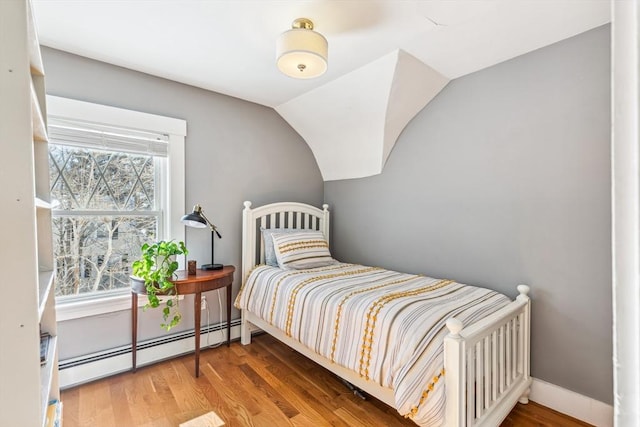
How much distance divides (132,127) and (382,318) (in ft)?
7.09

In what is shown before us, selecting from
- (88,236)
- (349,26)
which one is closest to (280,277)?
(88,236)

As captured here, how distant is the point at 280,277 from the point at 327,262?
2.05 ft

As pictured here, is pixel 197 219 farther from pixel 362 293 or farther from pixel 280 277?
pixel 362 293

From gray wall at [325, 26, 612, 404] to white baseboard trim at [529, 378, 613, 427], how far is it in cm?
4

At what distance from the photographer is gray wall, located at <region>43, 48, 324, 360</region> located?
212cm

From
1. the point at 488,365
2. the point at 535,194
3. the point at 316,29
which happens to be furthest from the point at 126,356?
the point at 535,194

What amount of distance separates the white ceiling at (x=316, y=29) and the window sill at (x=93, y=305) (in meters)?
1.67

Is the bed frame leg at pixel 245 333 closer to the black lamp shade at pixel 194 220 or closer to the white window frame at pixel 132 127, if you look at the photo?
the white window frame at pixel 132 127

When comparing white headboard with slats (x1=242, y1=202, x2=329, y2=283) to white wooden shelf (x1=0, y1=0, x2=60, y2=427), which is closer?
white wooden shelf (x1=0, y1=0, x2=60, y2=427)

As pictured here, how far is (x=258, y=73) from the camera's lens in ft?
7.77

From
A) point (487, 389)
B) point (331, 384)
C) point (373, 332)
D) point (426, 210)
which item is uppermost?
point (426, 210)

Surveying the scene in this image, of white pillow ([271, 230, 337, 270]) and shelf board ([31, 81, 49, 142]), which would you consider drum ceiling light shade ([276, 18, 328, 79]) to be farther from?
white pillow ([271, 230, 337, 270])

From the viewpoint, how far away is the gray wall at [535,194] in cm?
172

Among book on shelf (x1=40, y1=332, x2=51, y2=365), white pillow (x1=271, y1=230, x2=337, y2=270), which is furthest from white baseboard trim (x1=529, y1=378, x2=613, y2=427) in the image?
book on shelf (x1=40, y1=332, x2=51, y2=365)
